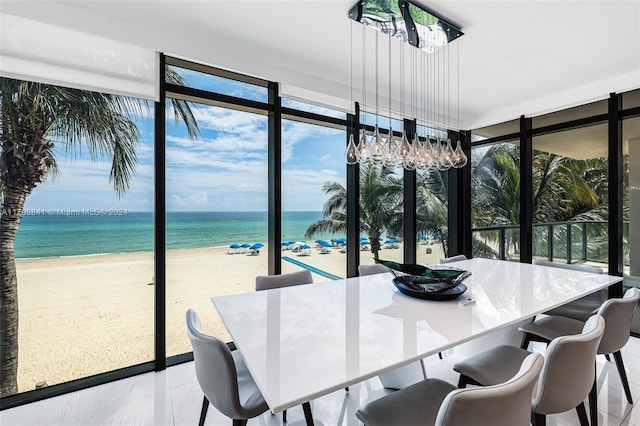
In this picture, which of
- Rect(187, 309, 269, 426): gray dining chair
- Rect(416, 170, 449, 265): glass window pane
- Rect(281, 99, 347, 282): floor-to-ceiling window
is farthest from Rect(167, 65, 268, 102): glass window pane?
Rect(416, 170, 449, 265): glass window pane

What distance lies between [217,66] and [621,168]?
4247mm

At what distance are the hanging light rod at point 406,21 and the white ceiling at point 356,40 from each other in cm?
6

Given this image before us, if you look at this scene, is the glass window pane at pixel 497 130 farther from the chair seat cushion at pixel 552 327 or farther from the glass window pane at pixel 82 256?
the glass window pane at pixel 82 256

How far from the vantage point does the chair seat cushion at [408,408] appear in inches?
47.2

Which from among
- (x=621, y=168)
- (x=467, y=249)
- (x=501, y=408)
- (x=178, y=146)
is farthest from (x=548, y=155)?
(x=178, y=146)

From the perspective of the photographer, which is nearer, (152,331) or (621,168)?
(152,331)

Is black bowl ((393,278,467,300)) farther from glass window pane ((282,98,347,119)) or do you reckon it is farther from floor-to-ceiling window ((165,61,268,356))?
Answer: glass window pane ((282,98,347,119))

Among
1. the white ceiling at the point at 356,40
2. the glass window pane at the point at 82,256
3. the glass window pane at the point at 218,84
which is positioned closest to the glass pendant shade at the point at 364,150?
the white ceiling at the point at 356,40

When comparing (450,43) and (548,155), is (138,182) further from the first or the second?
(548,155)

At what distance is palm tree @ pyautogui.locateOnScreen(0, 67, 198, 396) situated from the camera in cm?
204

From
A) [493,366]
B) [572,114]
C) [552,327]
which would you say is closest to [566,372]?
[493,366]

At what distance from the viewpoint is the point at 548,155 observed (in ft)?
12.8

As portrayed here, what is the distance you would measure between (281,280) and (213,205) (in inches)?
43.4

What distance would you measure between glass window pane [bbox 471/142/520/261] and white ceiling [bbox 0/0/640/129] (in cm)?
100
